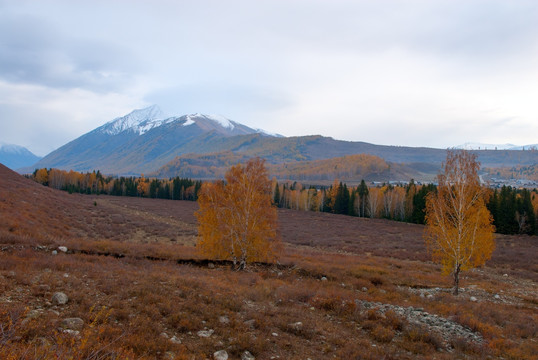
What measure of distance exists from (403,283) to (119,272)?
62.6 feet

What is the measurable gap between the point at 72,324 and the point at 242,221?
1351cm

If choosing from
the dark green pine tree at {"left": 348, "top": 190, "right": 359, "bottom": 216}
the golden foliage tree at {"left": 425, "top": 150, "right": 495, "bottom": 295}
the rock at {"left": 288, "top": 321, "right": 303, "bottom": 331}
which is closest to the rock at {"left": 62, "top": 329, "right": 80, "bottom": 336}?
the rock at {"left": 288, "top": 321, "right": 303, "bottom": 331}

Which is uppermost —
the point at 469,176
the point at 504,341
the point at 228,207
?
the point at 469,176

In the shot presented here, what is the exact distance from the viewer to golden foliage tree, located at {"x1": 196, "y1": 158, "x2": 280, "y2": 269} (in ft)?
68.9

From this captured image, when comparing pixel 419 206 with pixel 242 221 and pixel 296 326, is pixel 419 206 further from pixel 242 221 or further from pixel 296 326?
pixel 296 326

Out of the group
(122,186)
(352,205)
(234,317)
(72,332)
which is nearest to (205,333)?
(234,317)

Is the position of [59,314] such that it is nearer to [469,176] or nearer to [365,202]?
[469,176]

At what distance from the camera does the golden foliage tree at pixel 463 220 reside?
18766 millimetres

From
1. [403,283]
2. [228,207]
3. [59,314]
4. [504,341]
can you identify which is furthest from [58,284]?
[403,283]

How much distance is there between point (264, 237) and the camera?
68.7 feet

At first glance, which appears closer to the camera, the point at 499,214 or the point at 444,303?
the point at 444,303

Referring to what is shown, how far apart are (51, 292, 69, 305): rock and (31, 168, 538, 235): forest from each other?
1504 centimetres

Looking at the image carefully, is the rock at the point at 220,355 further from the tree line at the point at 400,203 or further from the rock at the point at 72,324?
the tree line at the point at 400,203

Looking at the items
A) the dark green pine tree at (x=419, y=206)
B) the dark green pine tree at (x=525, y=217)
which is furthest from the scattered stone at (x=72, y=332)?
the dark green pine tree at (x=525, y=217)
